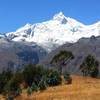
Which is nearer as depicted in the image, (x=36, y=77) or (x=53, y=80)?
(x=53, y=80)

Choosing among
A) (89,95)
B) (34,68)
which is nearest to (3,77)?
(34,68)

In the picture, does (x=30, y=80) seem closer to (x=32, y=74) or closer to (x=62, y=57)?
(x=32, y=74)

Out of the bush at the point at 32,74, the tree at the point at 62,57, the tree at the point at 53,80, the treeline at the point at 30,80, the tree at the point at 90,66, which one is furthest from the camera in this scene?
the tree at the point at 90,66

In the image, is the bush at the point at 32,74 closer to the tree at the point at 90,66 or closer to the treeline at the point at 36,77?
the treeline at the point at 36,77

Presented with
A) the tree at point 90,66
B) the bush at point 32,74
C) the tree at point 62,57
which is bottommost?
the bush at point 32,74

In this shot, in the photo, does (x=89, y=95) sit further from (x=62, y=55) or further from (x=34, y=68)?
(x=62, y=55)

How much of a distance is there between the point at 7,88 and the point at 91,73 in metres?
65.7

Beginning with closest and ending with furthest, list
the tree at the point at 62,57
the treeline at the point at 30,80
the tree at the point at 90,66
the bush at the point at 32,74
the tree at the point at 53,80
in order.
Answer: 1. the treeline at the point at 30,80
2. the tree at the point at 53,80
3. the bush at the point at 32,74
4. the tree at the point at 62,57
5. the tree at the point at 90,66

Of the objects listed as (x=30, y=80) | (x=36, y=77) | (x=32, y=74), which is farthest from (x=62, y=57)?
(x=30, y=80)

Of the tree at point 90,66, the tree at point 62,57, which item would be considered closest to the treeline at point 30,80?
the tree at point 62,57

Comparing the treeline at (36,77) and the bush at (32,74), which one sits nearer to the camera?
the treeline at (36,77)

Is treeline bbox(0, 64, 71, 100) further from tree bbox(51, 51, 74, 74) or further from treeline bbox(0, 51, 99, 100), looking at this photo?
tree bbox(51, 51, 74, 74)

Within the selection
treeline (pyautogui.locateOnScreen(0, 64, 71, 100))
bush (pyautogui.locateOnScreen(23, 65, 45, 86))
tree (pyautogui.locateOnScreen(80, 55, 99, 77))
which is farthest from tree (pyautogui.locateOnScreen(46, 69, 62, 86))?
tree (pyautogui.locateOnScreen(80, 55, 99, 77))

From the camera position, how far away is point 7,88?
117 metres
